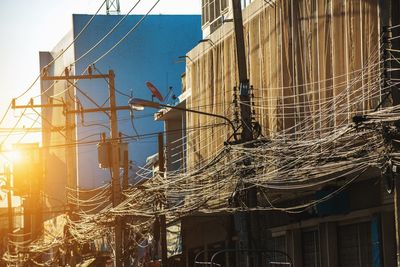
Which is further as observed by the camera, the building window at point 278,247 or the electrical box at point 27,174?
the electrical box at point 27,174

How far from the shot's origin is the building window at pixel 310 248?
107 feet

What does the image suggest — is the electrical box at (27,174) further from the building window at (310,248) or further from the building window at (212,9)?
the building window at (310,248)

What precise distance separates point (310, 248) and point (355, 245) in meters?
3.48

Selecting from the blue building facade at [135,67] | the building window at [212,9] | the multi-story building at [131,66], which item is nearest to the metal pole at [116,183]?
the building window at [212,9]

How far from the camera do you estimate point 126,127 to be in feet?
240

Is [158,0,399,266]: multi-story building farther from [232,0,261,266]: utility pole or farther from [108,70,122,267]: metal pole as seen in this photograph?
[108,70,122,267]: metal pole

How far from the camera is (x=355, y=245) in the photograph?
29875 millimetres

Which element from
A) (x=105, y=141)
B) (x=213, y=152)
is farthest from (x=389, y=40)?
(x=105, y=141)

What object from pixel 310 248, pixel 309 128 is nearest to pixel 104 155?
pixel 310 248

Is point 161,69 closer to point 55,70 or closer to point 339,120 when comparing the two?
point 55,70

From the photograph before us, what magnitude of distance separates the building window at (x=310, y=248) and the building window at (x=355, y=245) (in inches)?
64.4

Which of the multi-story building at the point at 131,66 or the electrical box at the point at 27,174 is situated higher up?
the multi-story building at the point at 131,66

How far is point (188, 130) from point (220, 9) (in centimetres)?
433

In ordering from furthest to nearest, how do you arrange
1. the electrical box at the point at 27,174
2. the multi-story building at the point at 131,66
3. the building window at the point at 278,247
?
the multi-story building at the point at 131,66 < the electrical box at the point at 27,174 < the building window at the point at 278,247
